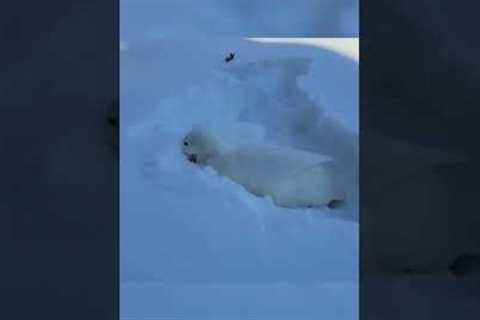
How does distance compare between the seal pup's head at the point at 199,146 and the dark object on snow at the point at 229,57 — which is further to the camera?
the dark object on snow at the point at 229,57

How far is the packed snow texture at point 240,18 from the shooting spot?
292cm

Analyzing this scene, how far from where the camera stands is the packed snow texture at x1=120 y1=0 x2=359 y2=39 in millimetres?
2916

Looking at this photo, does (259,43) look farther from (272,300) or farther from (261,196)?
(272,300)

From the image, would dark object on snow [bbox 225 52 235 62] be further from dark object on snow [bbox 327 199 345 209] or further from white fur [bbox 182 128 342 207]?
dark object on snow [bbox 327 199 345 209]

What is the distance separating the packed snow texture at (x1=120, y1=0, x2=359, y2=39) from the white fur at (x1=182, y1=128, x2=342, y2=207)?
0.50 meters

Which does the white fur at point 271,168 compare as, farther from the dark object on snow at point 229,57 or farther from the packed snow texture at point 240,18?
the packed snow texture at point 240,18

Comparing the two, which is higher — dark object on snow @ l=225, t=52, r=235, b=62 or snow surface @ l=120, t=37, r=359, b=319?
dark object on snow @ l=225, t=52, r=235, b=62
